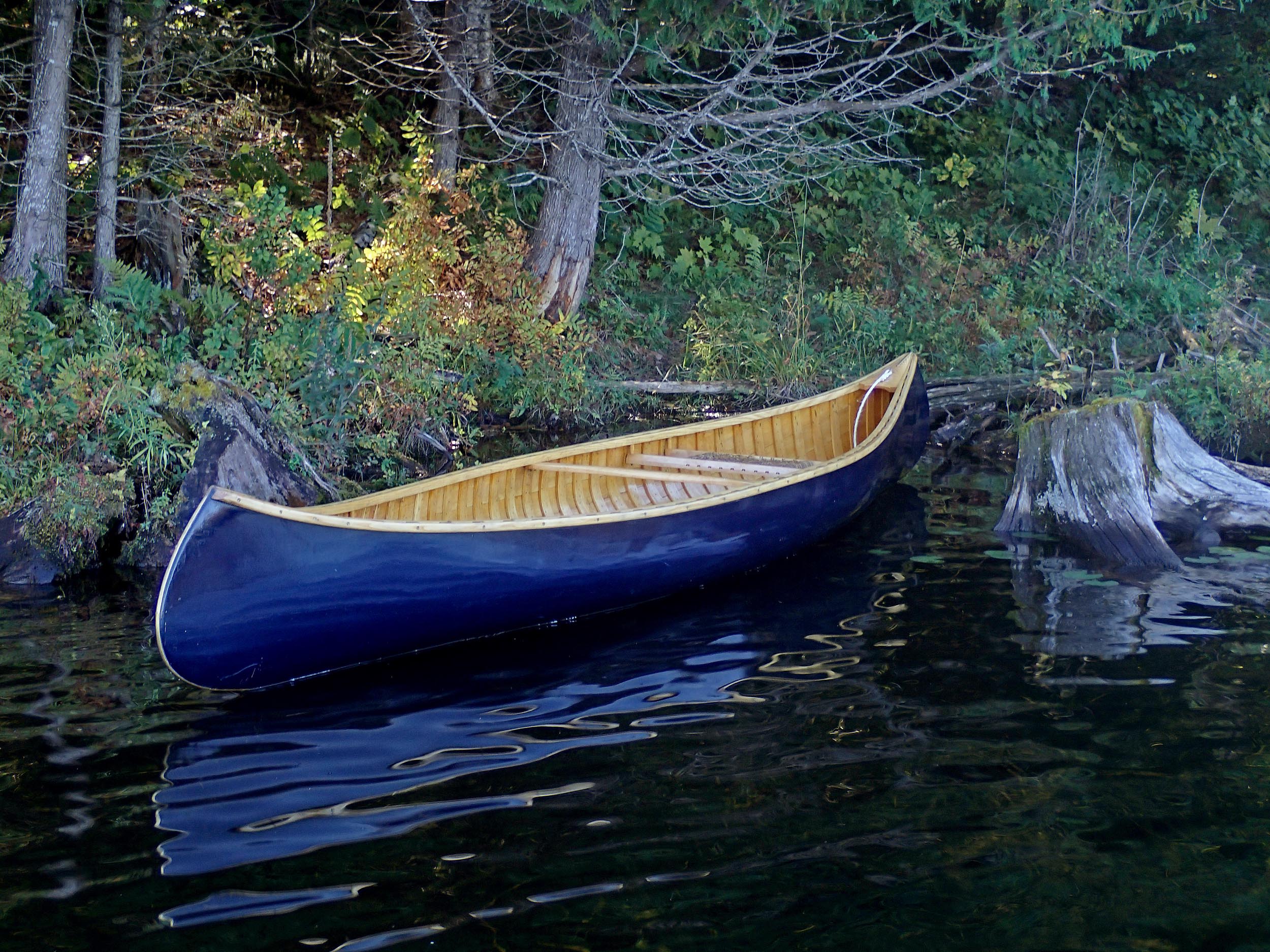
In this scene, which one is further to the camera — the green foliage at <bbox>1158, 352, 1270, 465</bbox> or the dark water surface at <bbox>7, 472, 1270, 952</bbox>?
the green foliage at <bbox>1158, 352, 1270, 465</bbox>

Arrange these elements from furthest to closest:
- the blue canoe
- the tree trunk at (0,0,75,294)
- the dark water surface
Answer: the tree trunk at (0,0,75,294), the blue canoe, the dark water surface

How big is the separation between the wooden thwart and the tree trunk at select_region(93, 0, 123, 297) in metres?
3.96

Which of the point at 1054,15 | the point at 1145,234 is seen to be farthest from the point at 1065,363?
the point at 1145,234

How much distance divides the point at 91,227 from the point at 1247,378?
30.3 feet

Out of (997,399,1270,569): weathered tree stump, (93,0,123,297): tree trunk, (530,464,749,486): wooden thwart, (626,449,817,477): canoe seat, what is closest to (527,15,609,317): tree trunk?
(93,0,123,297): tree trunk

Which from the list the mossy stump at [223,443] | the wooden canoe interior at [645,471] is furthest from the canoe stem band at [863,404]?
the mossy stump at [223,443]

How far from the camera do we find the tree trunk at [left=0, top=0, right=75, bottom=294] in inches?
302

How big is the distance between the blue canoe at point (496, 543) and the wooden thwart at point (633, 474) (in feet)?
0.05

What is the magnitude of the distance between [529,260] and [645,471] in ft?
15.2

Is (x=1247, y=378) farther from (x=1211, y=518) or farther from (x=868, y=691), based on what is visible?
(x=868, y=691)

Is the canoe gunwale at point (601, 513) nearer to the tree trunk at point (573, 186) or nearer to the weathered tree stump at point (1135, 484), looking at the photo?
the weathered tree stump at point (1135, 484)

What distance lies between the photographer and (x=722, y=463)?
707cm

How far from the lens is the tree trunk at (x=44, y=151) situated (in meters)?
7.67

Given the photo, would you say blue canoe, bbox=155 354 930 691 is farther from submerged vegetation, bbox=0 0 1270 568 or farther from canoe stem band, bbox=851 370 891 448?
submerged vegetation, bbox=0 0 1270 568
